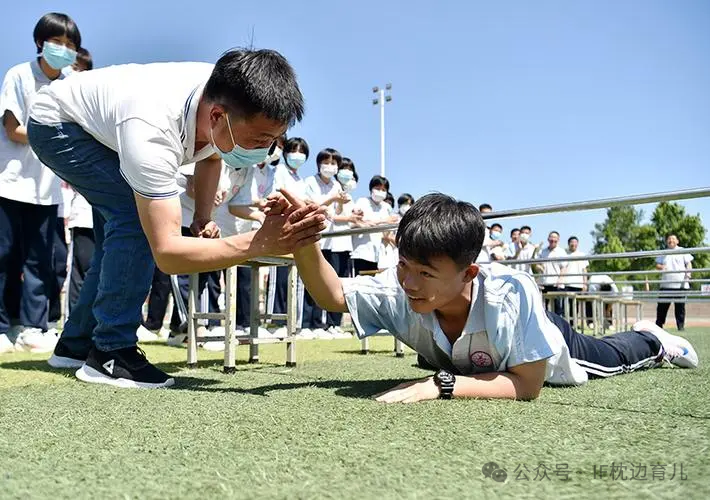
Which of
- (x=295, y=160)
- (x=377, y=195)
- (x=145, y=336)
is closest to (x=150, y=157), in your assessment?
(x=145, y=336)

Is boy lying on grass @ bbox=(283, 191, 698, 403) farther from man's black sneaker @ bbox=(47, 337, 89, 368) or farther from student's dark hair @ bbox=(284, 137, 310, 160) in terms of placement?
student's dark hair @ bbox=(284, 137, 310, 160)

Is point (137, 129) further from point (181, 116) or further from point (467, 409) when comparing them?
point (467, 409)

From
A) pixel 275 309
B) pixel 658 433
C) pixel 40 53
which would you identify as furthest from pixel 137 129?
pixel 275 309

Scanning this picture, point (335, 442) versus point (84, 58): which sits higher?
point (84, 58)

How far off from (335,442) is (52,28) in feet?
10.2

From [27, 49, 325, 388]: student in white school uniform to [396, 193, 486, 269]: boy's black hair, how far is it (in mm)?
296

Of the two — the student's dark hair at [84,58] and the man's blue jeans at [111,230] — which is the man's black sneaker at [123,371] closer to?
the man's blue jeans at [111,230]

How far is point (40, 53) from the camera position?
351 cm

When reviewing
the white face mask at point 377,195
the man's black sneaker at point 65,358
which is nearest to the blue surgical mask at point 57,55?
the man's black sneaker at point 65,358

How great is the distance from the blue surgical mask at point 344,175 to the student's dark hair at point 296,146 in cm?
81

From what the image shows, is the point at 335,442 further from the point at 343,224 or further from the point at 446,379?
the point at 343,224

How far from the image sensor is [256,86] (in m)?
1.87

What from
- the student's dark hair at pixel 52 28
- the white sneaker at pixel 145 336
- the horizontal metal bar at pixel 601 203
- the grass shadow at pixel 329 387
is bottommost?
the white sneaker at pixel 145 336

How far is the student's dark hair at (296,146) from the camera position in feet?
17.6
